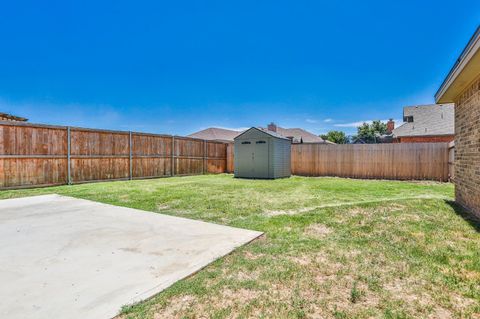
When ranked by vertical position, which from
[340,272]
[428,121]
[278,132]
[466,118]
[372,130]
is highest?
[372,130]

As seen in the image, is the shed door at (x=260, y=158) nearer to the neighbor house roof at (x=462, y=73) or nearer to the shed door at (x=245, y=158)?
the shed door at (x=245, y=158)

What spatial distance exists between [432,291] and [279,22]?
1094cm

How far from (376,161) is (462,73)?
9.21m

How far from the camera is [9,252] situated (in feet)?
9.76

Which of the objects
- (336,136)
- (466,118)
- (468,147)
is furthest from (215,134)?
(468,147)

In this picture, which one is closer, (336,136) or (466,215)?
(466,215)

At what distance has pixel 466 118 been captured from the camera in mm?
5324

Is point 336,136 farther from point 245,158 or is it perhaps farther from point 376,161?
point 245,158

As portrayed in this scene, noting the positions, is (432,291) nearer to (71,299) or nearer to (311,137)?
(71,299)

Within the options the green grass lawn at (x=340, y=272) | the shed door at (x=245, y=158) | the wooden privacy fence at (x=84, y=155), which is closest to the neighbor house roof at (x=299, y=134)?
the shed door at (x=245, y=158)

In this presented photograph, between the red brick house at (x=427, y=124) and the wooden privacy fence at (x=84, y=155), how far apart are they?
49.4 feet

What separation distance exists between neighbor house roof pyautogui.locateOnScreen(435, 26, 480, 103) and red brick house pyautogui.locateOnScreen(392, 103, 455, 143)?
1402 cm

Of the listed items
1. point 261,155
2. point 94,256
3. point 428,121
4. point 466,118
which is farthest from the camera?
point 428,121

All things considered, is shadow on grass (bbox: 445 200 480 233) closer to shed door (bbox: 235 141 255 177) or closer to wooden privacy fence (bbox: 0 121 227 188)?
shed door (bbox: 235 141 255 177)
